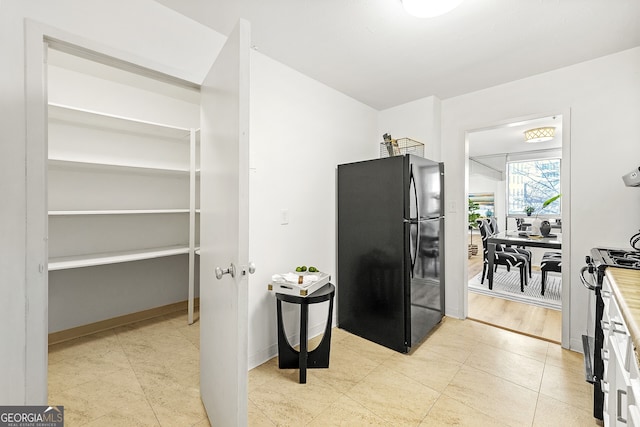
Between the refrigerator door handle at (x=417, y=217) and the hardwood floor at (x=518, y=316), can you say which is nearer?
the refrigerator door handle at (x=417, y=217)

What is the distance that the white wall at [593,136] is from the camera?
2.06m

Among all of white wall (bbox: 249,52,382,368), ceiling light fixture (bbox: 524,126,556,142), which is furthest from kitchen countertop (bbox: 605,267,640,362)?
ceiling light fixture (bbox: 524,126,556,142)

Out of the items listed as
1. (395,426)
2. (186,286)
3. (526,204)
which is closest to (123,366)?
(186,286)

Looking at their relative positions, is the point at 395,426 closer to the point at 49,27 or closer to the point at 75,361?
the point at 75,361

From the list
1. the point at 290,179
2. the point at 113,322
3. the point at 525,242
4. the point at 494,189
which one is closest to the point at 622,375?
the point at 290,179

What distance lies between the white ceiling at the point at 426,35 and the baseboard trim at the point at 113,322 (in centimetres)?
276

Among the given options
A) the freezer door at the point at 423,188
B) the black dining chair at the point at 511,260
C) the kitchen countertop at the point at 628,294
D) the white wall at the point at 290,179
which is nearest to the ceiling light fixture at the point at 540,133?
the black dining chair at the point at 511,260

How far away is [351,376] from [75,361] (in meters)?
2.09

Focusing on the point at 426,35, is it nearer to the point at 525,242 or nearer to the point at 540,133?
the point at 525,242

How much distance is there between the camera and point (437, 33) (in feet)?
5.97

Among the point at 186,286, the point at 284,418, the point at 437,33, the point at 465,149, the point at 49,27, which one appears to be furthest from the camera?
the point at 186,286

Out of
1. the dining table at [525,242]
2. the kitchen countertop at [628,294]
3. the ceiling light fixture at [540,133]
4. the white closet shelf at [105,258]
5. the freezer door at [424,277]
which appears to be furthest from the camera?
the ceiling light fixture at [540,133]

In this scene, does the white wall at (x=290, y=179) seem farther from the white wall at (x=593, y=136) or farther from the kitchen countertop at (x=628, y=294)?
the kitchen countertop at (x=628, y=294)

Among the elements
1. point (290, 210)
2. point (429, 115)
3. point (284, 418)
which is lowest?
point (284, 418)
